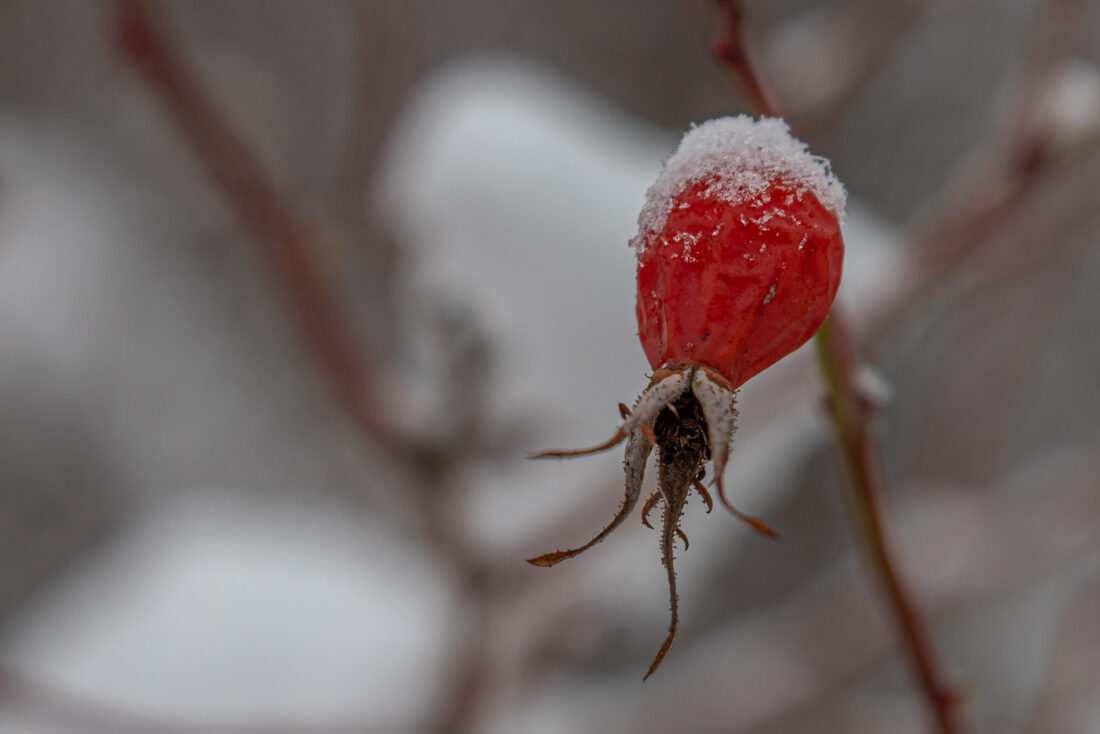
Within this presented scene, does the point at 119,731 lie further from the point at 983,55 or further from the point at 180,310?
the point at 983,55

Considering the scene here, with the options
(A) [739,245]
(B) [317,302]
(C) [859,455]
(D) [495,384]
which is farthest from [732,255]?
(D) [495,384]

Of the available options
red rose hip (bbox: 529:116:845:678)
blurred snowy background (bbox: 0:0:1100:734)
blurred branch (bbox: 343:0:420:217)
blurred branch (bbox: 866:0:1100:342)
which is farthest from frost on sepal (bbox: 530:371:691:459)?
blurred branch (bbox: 343:0:420:217)

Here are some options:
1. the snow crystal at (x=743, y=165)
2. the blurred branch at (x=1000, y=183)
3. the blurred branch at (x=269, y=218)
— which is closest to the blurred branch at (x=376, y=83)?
the blurred branch at (x=269, y=218)

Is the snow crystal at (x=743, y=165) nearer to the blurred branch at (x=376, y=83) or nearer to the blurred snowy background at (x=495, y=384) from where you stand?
the blurred snowy background at (x=495, y=384)

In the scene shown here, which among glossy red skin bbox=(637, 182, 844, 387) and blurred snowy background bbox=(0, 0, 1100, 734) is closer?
glossy red skin bbox=(637, 182, 844, 387)

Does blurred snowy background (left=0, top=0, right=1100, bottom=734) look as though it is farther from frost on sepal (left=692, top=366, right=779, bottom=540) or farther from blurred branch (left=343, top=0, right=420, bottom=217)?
frost on sepal (left=692, top=366, right=779, bottom=540)

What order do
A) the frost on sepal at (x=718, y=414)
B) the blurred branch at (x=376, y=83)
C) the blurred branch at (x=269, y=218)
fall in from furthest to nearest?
the blurred branch at (x=376, y=83) → the blurred branch at (x=269, y=218) → the frost on sepal at (x=718, y=414)

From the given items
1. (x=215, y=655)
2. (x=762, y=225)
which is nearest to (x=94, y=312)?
(x=215, y=655)
